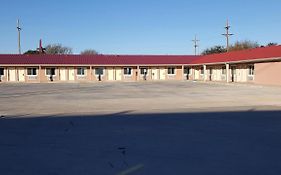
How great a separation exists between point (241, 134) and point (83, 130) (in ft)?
12.8

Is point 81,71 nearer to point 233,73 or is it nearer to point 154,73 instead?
point 154,73

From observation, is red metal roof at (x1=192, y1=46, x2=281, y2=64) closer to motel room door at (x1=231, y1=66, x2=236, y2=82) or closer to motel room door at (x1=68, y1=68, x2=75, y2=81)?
motel room door at (x1=231, y1=66, x2=236, y2=82)

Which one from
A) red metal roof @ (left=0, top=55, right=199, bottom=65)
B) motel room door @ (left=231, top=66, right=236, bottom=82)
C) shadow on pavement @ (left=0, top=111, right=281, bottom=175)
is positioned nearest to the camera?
shadow on pavement @ (left=0, top=111, right=281, bottom=175)

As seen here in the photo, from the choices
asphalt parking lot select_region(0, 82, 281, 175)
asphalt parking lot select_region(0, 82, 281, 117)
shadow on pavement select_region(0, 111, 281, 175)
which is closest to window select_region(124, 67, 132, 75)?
asphalt parking lot select_region(0, 82, 281, 117)

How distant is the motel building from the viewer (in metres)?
50.0

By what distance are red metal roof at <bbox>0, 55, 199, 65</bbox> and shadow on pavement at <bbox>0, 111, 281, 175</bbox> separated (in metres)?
39.5

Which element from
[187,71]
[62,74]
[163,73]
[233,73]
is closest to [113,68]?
[62,74]

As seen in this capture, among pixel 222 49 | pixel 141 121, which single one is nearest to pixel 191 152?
pixel 141 121

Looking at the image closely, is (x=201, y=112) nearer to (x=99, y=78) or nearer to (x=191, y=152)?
(x=191, y=152)

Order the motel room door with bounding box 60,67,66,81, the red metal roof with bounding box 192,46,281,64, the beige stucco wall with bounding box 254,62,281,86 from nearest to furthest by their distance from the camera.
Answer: the beige stucco wall with bounding box 254,62,281,86 → the red metal roof with bounding box 192,46,281,64 → the motel room door with bounding box 60,67,66,81

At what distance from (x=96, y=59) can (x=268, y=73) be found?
81.0 feet

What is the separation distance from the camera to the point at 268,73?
35.8 meters

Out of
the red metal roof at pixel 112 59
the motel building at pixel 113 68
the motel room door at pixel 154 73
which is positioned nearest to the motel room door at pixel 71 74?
the motel building at pixel 113 68

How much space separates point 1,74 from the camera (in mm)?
50781
